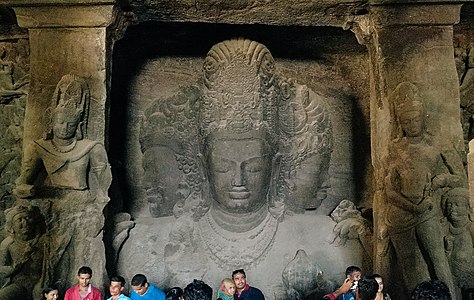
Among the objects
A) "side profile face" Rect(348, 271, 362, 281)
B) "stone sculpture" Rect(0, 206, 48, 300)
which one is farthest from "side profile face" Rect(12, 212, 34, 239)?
"side profile face" Rect(348, 271, 362, 281)

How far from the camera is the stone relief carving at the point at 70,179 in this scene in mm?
4602

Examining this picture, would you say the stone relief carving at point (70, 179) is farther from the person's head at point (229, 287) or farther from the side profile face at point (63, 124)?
the person's head at point (229, 287)

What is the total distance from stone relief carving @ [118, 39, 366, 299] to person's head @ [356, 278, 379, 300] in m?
1.99

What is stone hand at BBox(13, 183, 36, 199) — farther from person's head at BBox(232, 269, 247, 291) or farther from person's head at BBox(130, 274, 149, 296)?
person's head at BBox(232, 269, 247, 291)

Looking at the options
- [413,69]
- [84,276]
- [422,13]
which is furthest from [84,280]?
[422,13]

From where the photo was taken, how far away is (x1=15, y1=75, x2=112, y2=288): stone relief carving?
4.60 metres

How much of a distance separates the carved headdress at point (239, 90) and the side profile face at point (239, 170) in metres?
0.15

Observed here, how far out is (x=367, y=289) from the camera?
3195mm

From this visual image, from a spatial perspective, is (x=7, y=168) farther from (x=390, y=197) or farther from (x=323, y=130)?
(x=390, y=197)

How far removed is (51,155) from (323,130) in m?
2.46

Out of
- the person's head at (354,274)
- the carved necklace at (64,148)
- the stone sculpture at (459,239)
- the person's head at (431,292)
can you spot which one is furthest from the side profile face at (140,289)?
the stone sculpture at (459,239)

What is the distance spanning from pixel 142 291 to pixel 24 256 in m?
0.97

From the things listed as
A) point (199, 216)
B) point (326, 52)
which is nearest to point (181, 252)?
point (199, 216)

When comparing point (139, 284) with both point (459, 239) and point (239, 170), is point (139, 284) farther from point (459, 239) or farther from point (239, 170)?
point (459, 239)
